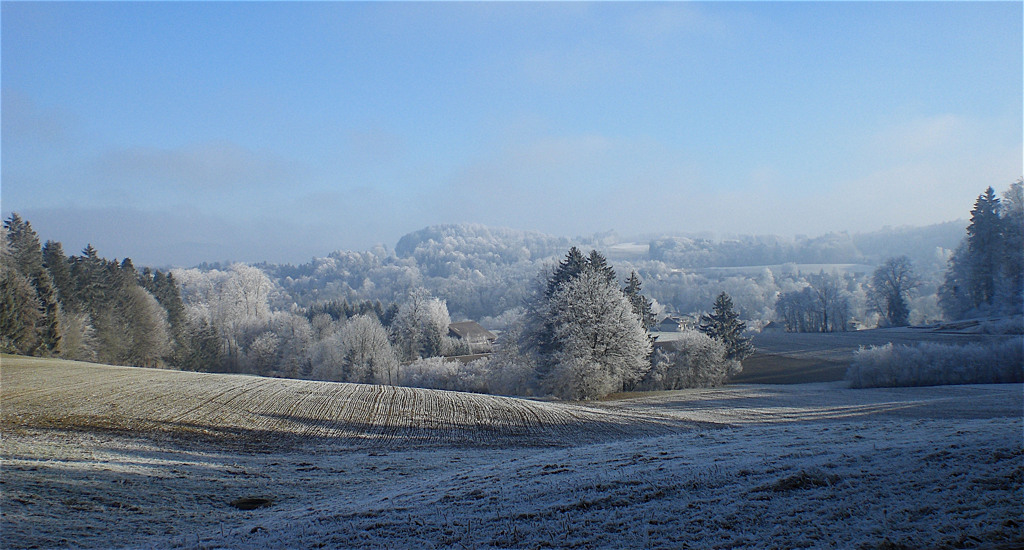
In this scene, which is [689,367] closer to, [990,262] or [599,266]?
[599,266]

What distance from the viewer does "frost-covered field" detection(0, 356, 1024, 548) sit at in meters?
8.23

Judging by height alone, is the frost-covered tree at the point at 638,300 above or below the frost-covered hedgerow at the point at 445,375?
above

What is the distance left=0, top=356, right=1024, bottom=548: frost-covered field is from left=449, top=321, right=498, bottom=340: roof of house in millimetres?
79158

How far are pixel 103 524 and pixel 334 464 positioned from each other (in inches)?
293

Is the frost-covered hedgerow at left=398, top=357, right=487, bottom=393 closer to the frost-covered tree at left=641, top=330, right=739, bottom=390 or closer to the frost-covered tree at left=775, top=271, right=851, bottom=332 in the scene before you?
the frost-covered tree at left=641, top=330, right=739, bottom=390

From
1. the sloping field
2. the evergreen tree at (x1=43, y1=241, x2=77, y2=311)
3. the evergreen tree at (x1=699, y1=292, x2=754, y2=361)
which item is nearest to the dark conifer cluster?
the evergreen tree at (x1=43, y1=241, x2=77, y2=311)

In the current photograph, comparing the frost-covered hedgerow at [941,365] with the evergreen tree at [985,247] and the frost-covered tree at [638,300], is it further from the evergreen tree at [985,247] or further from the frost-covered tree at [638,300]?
the evergreen tree at [985,247]

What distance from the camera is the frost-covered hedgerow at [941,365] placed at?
40.6 metres

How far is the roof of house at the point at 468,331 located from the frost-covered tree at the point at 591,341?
214ft

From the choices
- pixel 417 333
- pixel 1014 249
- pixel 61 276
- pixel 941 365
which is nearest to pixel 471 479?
pixel 941 365

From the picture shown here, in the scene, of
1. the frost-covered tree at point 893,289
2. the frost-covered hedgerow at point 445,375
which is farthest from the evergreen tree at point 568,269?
the frost-covered tree at point 893,289

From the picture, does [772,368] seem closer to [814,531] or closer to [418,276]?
[814,531]

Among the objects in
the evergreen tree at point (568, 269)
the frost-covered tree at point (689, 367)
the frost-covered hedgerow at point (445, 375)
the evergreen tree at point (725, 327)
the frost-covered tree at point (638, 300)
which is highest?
the evergreen tree at point (568, 269)

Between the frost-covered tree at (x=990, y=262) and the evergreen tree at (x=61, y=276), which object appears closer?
the evergreen tree at (x=61, y=276)
